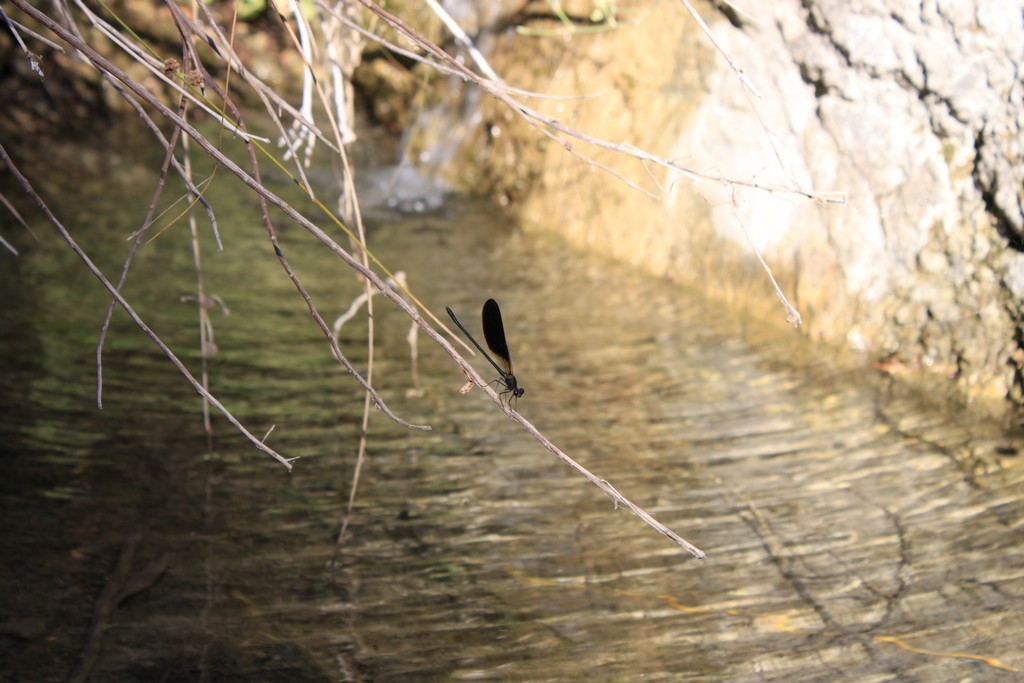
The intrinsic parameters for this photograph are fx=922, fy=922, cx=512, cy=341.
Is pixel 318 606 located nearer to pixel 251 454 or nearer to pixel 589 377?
pixel 251 454

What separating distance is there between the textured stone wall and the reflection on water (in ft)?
1.19

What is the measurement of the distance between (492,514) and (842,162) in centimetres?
242

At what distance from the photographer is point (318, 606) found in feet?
7.06

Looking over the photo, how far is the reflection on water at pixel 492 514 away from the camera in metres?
2.03

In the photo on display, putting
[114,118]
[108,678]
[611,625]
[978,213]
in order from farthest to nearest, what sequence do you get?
[114,118] → [978,213] → [611,625] → [108,678]

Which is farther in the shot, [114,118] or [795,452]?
[114,118]

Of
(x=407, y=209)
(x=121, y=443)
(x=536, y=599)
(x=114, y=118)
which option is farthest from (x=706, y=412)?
(x=114, y=118)

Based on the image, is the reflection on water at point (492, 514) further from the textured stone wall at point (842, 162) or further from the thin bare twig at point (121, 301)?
the thin bare twig at point (121, 301)

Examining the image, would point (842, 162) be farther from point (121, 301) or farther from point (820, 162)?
point (121, 301)

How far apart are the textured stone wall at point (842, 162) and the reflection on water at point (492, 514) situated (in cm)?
36

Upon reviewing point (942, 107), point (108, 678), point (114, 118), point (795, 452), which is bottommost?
point (108, 678)

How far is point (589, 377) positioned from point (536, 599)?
1.49m

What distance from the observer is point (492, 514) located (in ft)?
8.48

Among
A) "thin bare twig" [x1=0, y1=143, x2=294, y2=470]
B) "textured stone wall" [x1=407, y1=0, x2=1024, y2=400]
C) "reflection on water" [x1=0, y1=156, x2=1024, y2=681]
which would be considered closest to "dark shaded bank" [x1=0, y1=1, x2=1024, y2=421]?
"textured stone wall" [x1=407, y1=0, x2=1024, y2=400]
